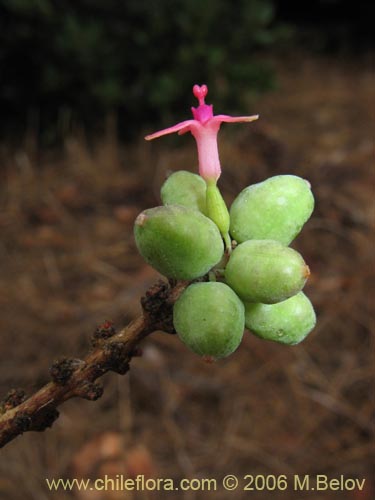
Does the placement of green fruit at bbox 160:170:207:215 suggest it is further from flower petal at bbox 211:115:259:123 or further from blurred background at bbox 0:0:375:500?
blurred background at bbox 0:0:375:500

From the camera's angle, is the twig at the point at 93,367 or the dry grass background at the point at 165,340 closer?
the twig at the point at 93,367

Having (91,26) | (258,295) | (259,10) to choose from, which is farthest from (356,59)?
(258,295)

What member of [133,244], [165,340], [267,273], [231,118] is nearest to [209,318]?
[267,273]

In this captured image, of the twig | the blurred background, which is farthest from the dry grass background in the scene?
the twig

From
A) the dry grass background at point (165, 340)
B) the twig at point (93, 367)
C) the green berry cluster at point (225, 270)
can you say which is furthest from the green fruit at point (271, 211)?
the dry grass background at point (165, 340)

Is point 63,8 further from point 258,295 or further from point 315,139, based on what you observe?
point 258,295

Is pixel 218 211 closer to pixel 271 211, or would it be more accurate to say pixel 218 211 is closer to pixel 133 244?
pixel 271 211

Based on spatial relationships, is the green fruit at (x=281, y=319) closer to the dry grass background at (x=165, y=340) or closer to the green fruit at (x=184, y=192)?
the green fruit at (x=184, y=192)
